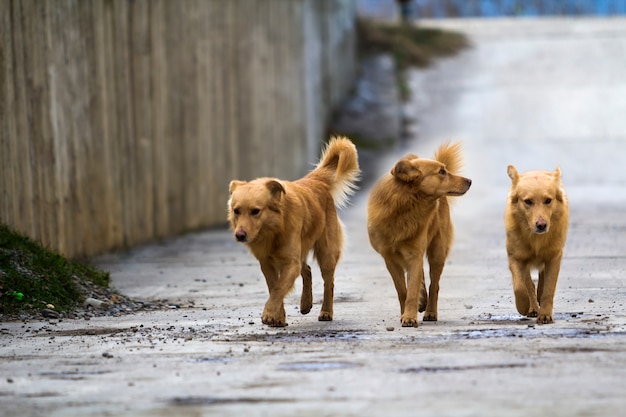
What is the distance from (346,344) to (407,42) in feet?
65.7

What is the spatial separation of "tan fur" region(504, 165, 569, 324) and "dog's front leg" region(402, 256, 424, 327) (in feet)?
2.12

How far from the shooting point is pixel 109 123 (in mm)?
12766

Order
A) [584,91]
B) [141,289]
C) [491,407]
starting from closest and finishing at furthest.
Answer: [491,407]
[141,289]
[584,91]

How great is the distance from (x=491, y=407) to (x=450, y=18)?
1023 inches

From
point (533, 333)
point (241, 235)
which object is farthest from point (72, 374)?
point (533, 333)

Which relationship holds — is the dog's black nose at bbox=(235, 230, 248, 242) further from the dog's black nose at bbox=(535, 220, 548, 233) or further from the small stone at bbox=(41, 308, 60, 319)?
the dog's black nose at bbox=(535, 220, 548, 233)

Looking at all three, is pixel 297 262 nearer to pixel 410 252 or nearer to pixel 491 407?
pixel 410 252

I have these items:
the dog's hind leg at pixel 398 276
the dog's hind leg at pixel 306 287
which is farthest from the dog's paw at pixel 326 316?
the dog's hind leg at pixel 398 276

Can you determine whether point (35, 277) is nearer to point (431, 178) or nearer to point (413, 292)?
point (413, 292)

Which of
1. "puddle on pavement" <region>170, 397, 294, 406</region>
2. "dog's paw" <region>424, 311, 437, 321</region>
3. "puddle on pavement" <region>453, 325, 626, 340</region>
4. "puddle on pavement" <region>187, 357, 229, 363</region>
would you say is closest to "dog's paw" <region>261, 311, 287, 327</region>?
"dog's paw" <region>424, 311, 437, 321</region>

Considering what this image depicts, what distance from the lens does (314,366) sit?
591cm

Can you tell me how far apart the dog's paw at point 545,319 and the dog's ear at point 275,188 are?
1.87 meters

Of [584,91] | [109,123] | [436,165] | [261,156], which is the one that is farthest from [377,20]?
[436,165]

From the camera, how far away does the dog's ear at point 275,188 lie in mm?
7656
